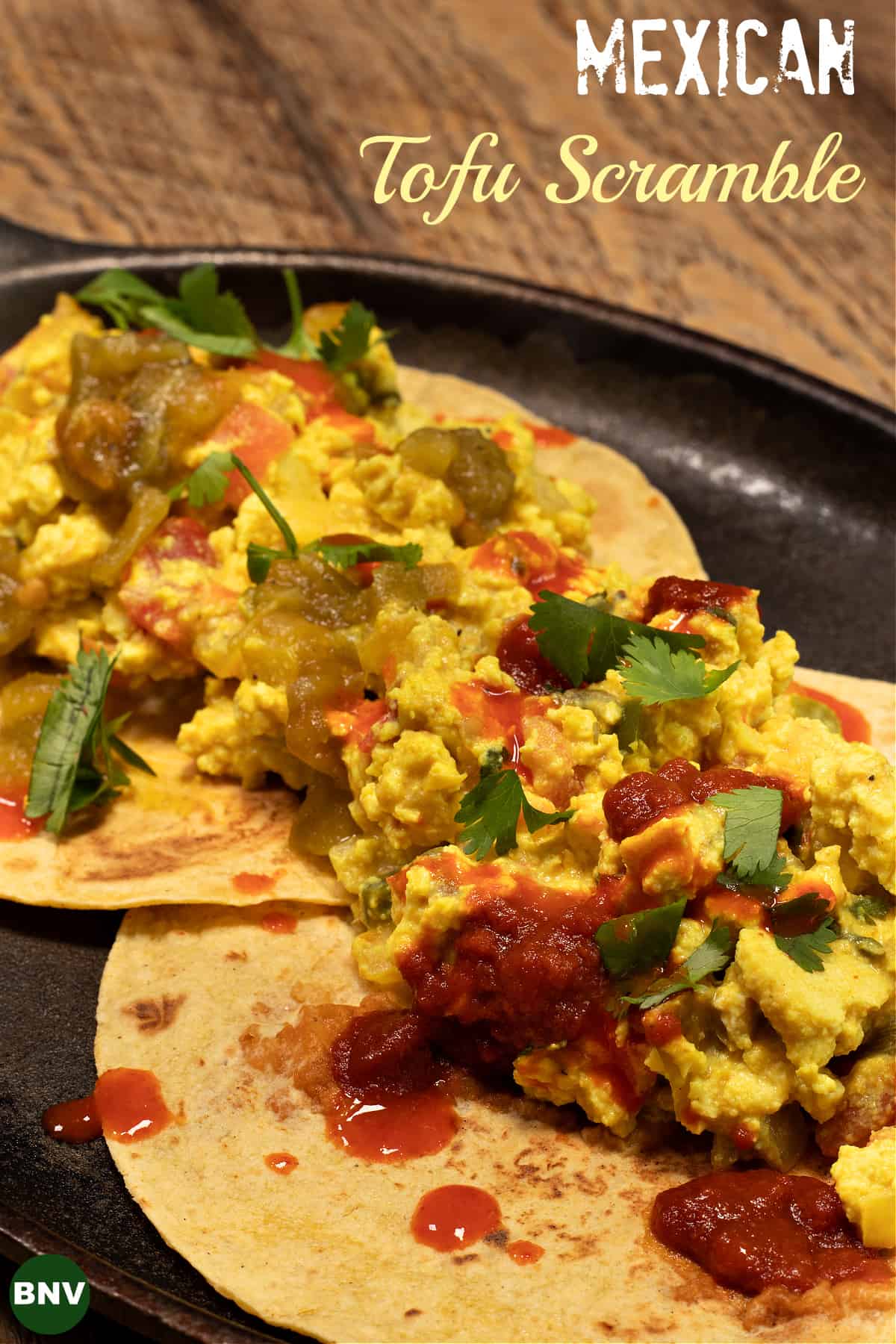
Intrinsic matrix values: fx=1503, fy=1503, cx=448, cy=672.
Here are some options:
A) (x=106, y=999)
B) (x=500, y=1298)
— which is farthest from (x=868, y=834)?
(x=106, y=999)

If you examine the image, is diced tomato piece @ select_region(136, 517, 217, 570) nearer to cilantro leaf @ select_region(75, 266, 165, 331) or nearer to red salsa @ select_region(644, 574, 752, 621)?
cilantro leaf @ select_region(75, 266, 165, 331)

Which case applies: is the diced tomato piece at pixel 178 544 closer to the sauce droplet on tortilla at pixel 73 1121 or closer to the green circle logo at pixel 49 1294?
the sauce droplet on tortilla at pixel 73 1121

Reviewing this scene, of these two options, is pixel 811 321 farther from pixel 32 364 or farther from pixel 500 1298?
pixel 500 1298

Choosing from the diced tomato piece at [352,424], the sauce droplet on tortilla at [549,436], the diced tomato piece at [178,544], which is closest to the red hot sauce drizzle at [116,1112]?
the diced tomato piece at [178,544]

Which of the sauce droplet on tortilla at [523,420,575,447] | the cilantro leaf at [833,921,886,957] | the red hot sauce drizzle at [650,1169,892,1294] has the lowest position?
the red hot sauce drizzle at [650,1169,892,1294]

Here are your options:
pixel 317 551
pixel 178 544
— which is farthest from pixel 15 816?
pixel 317 551

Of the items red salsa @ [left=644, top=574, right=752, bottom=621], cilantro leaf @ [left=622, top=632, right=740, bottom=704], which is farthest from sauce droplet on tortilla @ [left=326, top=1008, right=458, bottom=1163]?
red salsa @ [left=644, top=574, right=752, bottom=621]

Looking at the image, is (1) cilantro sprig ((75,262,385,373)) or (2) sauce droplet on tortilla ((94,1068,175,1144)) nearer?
(2) sauce droplet on tortilla ((94,1068,175,1144))

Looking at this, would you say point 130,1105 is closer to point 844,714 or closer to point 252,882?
point 252,882
